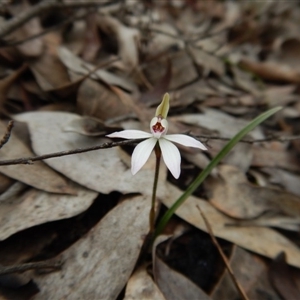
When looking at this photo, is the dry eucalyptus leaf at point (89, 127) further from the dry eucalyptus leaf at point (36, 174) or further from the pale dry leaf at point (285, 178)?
the pale dry leaf at point (285, 178)

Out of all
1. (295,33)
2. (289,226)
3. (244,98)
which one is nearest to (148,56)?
(244,98)

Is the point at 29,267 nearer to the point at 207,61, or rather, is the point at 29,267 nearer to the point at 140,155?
the point at 140,155

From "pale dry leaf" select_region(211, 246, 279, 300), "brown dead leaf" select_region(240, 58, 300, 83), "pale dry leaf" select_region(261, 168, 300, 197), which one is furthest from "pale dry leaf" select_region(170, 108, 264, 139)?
"brown dead leaf" select_region(240, 58, 300, 83)

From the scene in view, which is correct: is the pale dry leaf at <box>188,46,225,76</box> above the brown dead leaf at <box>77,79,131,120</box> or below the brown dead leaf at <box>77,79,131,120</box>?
below

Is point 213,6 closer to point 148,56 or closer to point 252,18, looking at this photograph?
point 252,18

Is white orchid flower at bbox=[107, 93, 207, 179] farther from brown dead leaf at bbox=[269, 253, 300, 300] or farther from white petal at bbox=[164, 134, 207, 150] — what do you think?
brown dead leaf at bbox=[269, 253, 300, 300]

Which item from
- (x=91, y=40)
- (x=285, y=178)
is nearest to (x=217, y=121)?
(x=285, y=178)
